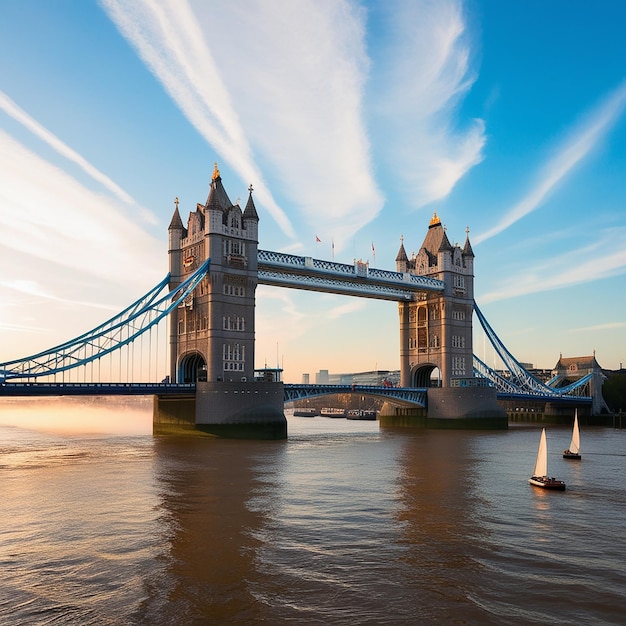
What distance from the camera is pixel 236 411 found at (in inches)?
2352

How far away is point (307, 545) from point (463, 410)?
64159 millimetres

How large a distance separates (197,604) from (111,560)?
4.84 meters

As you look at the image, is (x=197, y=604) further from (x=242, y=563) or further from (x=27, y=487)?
(x=27, y=487)

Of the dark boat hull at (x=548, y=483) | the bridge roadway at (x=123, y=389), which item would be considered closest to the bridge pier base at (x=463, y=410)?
the bridge roadway at (x=123, y=389)

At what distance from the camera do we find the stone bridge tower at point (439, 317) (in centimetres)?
8856

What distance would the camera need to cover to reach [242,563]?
1872cm

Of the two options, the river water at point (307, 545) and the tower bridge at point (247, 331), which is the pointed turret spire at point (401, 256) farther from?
the river water at point (307, 545)

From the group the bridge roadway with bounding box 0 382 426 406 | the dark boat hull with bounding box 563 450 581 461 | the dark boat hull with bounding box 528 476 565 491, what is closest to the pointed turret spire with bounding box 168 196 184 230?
the bridge roadway with bounding box 0 382 426 406

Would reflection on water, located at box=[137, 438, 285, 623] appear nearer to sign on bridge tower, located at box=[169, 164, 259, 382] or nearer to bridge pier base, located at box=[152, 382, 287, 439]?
bridge pier base, located at box=[152, 382, 287, 439]

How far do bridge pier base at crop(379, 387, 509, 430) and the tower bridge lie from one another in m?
0.13

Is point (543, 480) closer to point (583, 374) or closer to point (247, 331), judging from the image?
point (247, 331)

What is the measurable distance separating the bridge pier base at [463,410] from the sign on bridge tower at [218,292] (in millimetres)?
30014

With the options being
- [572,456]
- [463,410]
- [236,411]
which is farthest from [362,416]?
[572,456]

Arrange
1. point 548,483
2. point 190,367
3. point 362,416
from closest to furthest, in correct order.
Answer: point 548,483 < point 190,367 < point 362,416
